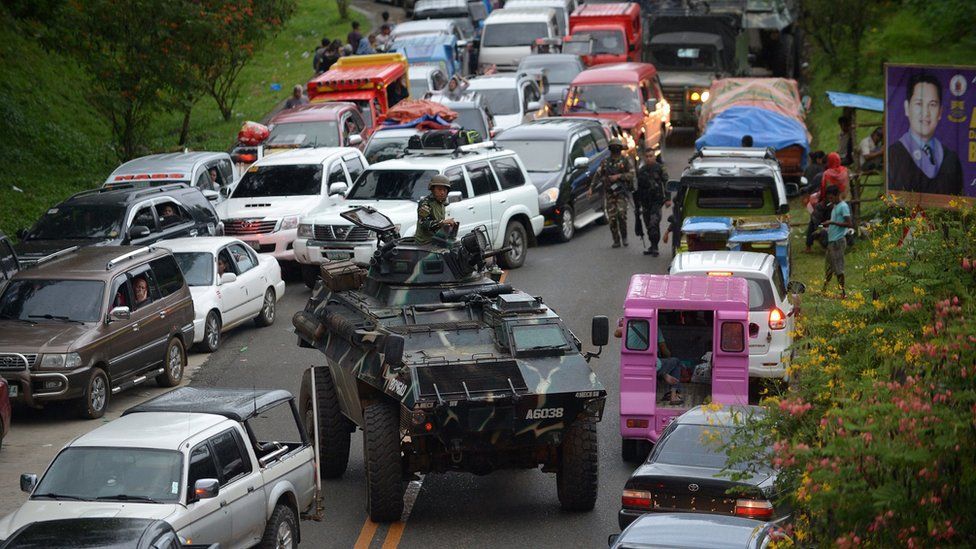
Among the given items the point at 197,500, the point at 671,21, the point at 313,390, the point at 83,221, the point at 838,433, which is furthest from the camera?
the point at 671,21

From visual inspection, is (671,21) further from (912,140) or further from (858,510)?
(858,510)

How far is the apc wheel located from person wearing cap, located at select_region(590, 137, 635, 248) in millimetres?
1045

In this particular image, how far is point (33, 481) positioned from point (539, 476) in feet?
17.3

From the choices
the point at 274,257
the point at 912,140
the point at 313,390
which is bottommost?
the point at 274,257

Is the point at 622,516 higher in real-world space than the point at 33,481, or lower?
lower

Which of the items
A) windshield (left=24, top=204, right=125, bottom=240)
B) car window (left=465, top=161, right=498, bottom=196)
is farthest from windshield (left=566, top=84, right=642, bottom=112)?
windshield (left=24, top=204, right=125, bottom=240)

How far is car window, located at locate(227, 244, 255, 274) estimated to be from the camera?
2022cm

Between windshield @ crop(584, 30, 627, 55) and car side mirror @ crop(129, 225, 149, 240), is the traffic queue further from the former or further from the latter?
windshield @ crop(584, 30, 627, 55)

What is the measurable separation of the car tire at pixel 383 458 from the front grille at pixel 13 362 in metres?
5.34

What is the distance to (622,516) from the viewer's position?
10969 millimetres

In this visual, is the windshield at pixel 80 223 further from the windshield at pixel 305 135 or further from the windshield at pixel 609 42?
the windshield at pixel 609 42

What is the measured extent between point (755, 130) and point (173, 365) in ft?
45.2

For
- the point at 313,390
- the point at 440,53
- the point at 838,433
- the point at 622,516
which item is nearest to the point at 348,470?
the point at 313,390

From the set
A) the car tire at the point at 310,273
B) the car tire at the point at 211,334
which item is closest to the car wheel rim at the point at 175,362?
the car tire at the point at 211,334
